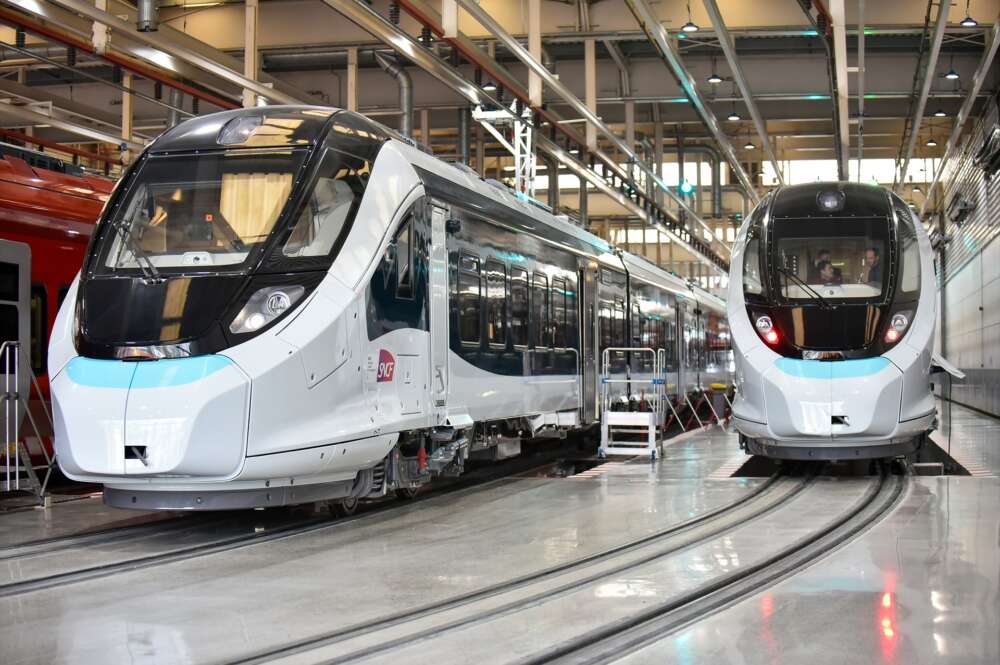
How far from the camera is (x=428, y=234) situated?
36.8 ft

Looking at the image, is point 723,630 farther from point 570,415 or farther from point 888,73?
point 888,73

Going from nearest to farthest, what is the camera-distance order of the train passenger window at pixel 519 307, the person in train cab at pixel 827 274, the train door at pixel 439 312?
1. the train door at pixel 439 312
2. the person in train cab at pixel 827 274
3. the train passenger window at pixel 519 307

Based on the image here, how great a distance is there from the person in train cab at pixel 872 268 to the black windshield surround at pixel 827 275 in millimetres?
12

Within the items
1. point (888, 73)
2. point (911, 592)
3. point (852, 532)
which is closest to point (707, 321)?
point (888, 73)

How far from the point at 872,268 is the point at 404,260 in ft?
19.5

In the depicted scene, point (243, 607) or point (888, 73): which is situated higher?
point (888, 73)

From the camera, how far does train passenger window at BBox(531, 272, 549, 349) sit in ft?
48.4

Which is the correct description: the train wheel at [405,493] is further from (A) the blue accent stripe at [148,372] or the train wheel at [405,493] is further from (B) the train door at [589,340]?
(B) the train door at [589,340]

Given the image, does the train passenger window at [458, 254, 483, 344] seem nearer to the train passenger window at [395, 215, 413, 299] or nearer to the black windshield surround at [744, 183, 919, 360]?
the train passenger window at [395, 215, 413, 299]

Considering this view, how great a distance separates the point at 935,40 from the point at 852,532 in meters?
10.4

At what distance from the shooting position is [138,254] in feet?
31.1

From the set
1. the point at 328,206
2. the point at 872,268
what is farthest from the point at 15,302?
the point at 872,268

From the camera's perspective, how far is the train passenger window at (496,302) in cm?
1305

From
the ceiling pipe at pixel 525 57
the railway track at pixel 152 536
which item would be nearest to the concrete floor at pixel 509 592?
the railway track at pixel 152 536
